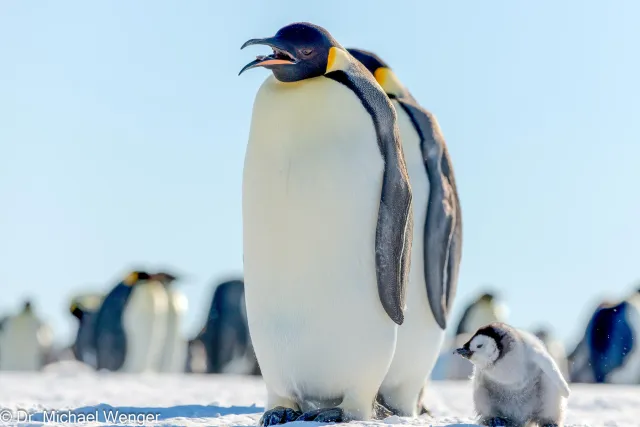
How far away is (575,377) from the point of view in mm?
18891

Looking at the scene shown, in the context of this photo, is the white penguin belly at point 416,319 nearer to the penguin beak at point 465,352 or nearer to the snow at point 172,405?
the snow at point 172,405

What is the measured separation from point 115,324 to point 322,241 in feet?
40.0

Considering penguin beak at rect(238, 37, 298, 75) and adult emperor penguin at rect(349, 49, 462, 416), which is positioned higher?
penguin beak at rect(238, 37, 298, 75)

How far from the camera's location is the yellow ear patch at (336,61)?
5.21m

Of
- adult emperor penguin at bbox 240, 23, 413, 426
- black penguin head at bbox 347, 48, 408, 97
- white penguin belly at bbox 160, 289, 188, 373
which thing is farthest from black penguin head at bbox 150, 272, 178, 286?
adult emperor penguin at bbox 240, 23, 413, 426

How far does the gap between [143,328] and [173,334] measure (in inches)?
34.8

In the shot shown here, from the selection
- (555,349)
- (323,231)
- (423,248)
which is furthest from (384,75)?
(555,349)

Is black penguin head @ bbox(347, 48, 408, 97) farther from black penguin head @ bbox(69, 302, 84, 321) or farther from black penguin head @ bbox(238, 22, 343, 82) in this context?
black penguin head @ bbox(69, 302, 84, 321)

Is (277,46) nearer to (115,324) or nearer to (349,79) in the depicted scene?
(349,79)

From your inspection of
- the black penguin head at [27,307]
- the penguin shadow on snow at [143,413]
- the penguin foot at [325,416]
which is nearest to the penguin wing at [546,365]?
the penguin foot at [325,416]

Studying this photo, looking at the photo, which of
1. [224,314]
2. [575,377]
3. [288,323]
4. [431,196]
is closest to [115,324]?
[224,314]

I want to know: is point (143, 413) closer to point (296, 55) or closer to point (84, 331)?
point (296, 55)

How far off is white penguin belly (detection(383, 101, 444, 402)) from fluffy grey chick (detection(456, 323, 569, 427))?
98cm

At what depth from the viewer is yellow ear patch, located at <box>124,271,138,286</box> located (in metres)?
17.1
